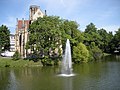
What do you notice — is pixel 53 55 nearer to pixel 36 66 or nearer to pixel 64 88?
pixel 36 66

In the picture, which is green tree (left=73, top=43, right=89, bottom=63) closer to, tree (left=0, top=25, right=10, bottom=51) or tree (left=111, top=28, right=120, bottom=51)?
tree (left=0, top=25, right=10, bottom=51)

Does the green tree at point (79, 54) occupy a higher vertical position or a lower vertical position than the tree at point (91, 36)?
lower

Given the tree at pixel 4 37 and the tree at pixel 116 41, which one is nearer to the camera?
the tree at pixel 4 37

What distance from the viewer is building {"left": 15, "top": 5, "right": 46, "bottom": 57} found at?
8688 cm

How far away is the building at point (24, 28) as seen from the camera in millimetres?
86875

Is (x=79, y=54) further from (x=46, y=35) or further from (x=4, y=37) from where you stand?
(x=4, y=37)

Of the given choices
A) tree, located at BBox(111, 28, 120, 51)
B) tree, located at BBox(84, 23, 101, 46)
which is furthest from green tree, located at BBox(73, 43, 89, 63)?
tree, located at BBox(111, 28, 120, 51)

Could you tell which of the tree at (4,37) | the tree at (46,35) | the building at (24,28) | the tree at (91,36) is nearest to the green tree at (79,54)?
the tree at (46,35)

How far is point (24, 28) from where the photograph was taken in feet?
289

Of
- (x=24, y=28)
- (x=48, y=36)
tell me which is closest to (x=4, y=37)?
(x=24, y=28)

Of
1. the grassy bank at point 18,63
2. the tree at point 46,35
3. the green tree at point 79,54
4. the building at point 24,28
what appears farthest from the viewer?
the building at point 24,28

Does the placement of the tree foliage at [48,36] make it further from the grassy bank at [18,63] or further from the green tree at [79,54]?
the grassy bank at [18,63]

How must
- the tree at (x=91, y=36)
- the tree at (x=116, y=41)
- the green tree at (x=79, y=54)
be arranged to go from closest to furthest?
the green tree at (x=79, y=54)
the tree at (x=91, y=36)
the tree at (x=116, y=41)

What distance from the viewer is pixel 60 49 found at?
71500 mm
